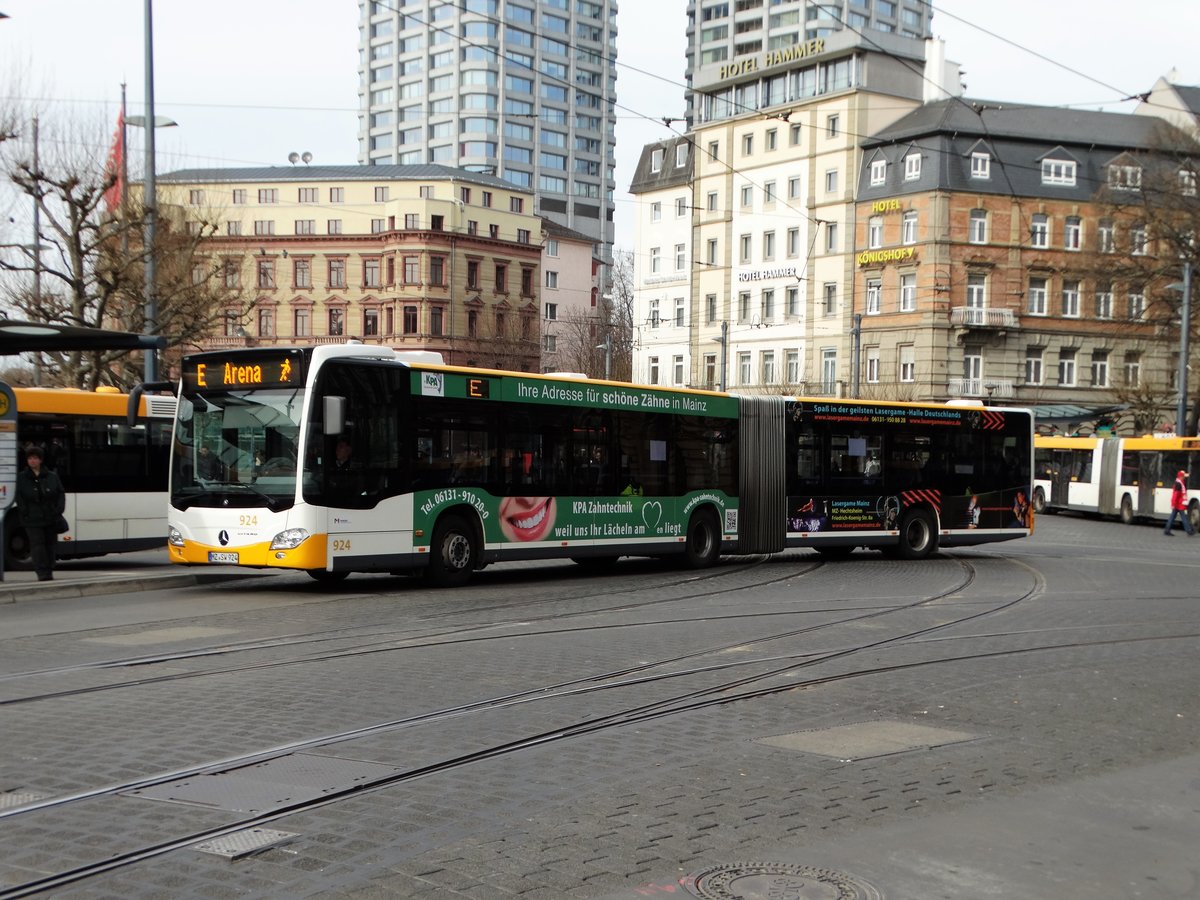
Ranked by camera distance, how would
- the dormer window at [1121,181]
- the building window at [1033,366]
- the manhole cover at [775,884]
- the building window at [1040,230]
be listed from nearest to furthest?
the manhole cover at [775,884] → the dormer window at [1121,181] → the building window at [1033,366] → the building window at [1040,230]

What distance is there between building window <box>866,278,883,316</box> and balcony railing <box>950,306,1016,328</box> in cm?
420

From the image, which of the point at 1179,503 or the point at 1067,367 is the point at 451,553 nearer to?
the point at 1179,503

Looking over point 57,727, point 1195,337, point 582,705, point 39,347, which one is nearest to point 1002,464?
point 39,347

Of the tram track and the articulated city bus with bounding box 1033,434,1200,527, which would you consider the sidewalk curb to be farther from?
the articulated city bus with bounding box 1033,434,1200,527

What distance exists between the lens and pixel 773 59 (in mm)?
74375

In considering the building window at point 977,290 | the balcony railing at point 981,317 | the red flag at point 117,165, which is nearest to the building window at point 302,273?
the balcony railing at point 981,317

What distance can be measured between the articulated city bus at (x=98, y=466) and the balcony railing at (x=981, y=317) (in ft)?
157

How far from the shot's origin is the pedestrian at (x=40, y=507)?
18031 millimetres

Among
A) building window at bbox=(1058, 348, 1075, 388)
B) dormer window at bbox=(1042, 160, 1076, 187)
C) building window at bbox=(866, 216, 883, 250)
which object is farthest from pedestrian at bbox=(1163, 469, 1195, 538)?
building window at bbox=(866, 216, 883, 250)

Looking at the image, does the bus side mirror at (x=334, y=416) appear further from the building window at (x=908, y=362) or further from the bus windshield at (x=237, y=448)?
the building window at (x=908, y=362)

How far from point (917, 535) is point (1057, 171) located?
4557cm

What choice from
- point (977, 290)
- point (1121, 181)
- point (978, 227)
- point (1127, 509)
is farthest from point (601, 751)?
point (978, 227)

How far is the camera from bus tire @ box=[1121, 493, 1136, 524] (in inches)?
1802

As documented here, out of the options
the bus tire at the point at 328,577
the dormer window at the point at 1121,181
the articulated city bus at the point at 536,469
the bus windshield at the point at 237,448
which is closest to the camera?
the bus windshield at the point at 237,448
